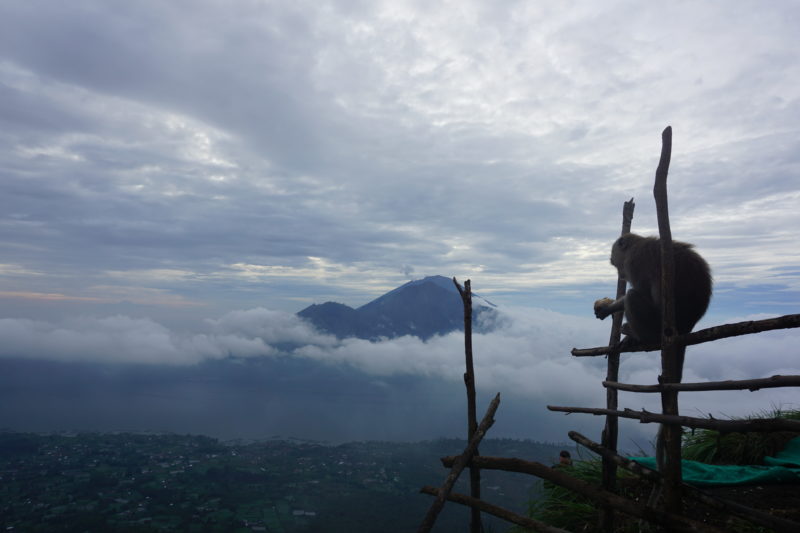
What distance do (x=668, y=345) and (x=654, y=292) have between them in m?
1.41

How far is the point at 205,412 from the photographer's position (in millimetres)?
188000

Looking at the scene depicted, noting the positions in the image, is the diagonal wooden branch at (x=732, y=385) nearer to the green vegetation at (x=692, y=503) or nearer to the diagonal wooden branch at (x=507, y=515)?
the diagonal wooden branch at (x=507, y=515)

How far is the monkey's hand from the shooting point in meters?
5.60

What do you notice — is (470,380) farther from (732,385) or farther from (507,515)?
(732,385)

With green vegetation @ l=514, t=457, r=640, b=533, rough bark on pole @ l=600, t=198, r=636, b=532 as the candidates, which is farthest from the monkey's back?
green vegetation @ l=514, t=457, r=640, b=533

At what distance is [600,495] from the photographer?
3.83 meters

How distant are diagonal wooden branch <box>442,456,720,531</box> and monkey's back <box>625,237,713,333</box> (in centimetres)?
203

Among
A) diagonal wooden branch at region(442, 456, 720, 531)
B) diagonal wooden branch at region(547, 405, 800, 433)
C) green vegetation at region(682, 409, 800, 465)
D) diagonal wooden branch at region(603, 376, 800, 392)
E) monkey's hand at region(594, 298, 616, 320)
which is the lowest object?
green vegetation at region(682, 409, 800, 465)

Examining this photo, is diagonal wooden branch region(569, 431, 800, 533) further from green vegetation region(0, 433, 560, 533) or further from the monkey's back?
green vegetation region(0, 433, 560, 533)

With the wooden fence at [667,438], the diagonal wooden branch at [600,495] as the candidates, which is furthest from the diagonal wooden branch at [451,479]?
the diagonal wooden branch at [600,495]

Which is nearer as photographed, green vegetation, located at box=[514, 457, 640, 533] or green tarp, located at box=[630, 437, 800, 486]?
green tarp, located at box=[630, 437, 800, 486]

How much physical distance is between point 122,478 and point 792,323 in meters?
87.8

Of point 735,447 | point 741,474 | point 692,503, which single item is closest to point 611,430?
point 692,503

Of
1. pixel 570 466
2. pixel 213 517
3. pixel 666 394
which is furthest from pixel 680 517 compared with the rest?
pixel 213 517
